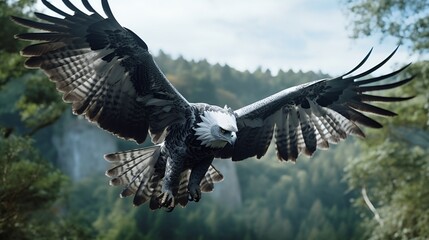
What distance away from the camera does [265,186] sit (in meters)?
35.9

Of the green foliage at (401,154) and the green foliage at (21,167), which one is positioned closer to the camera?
the green foliage at (21,167)

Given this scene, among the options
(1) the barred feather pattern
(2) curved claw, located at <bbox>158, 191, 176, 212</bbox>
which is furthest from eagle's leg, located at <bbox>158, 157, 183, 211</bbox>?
(1) the barred feather pattern

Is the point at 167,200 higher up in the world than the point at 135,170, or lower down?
lower down

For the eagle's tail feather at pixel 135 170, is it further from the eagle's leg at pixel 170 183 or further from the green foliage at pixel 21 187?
the green foliage at pixel 21 187

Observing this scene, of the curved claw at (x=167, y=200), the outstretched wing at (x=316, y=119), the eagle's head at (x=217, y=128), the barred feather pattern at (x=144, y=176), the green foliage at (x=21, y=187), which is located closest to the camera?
the eagle's head at (x=217, y=128)

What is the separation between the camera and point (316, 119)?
6.00 meters

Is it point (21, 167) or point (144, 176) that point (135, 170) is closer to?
point (144, 176)

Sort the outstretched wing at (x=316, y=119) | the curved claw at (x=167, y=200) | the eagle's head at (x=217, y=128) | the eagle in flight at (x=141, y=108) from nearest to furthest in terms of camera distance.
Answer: the eagle's head at (x=217, y=128), the curved claw at (x=167, y=200), the eagle in flight at (x=141, y=108), the outstretched wing at (x=316, y=119)

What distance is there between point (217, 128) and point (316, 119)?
2.07 metres

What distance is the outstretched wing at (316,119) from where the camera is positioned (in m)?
5.63

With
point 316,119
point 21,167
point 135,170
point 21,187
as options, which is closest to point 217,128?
point 135,170

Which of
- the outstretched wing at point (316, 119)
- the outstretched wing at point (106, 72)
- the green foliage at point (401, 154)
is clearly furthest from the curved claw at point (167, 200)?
the green foliage at point (401, 154)

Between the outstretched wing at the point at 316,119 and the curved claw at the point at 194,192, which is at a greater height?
the outstretched wing at the point at 316,119

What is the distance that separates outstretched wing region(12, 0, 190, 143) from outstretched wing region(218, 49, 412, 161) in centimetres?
100
